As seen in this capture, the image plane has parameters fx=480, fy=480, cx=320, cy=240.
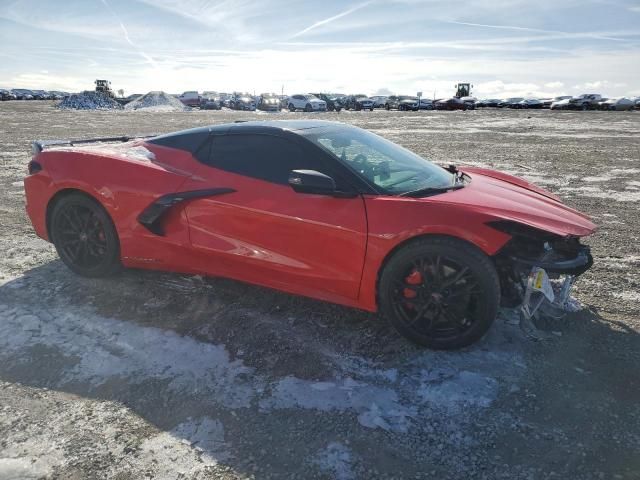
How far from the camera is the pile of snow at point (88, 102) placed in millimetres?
44000

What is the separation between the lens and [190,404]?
8.67 ft

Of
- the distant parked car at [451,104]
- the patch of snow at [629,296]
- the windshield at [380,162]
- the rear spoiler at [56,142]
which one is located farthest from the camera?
the distant parked car at [451,104]

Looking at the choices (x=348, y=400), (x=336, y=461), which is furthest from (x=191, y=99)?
(x=336, y=461)

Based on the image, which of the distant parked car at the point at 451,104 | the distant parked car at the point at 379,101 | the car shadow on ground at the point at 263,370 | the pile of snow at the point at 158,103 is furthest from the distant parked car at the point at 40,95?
the car shadow on ground at the point at 263,370

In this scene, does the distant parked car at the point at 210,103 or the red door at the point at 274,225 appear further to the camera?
the distant parked car at the point at 210,103

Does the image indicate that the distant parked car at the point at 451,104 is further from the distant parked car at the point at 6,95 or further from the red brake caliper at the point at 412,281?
the distant parked car at the point at 6,95

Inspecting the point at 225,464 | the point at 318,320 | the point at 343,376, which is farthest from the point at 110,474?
the point at 318,320

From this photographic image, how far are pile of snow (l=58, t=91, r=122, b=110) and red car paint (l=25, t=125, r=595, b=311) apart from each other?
45429 millimetres

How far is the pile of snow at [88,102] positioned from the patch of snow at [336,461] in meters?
48.0

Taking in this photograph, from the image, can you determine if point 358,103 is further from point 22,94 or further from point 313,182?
point 22,94

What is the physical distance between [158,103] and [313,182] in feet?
163

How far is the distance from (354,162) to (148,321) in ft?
6.24

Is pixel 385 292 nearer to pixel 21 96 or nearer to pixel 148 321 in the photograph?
Result: pixel 148 321

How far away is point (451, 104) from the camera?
4500cm
